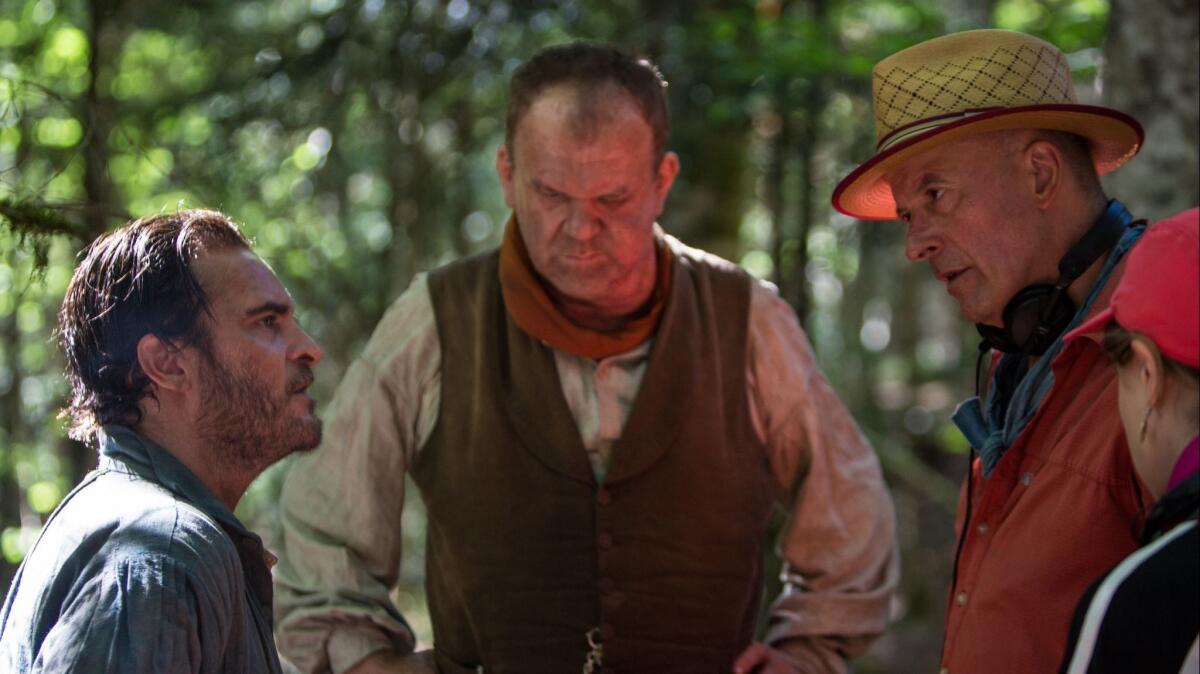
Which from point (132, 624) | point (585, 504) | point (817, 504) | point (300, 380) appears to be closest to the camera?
point (132, 624)

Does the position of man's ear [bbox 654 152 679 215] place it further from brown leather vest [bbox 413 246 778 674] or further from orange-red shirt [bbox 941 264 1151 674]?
orange-red shirt [bbox 941 264 1151 674]

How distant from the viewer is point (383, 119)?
6445 millimetres

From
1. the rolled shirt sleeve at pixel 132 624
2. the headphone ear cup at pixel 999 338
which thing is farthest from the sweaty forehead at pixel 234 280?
the headphone ear cup at pixel 999 338

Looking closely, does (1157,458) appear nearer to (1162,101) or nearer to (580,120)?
(580,120)

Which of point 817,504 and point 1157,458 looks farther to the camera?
point 817,504

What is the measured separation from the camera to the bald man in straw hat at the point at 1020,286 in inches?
87.5

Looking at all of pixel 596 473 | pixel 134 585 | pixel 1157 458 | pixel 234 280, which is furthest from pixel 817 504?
pixel 134 585

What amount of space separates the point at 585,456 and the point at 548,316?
370mm

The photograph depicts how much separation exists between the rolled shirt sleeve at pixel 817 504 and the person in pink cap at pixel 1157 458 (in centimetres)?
127

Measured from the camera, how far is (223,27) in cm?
635

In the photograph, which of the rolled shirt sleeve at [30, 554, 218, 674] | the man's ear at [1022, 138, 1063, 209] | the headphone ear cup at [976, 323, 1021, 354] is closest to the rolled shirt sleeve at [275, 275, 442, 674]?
the rolled shirt sleeve at [30, 554, 218, 674]

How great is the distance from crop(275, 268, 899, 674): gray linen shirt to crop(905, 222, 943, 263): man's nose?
673 millimetres

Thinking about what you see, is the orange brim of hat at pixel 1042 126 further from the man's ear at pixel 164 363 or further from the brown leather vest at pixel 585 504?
the man's ear at pixel 164 363

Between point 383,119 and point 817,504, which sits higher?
point 383,119
